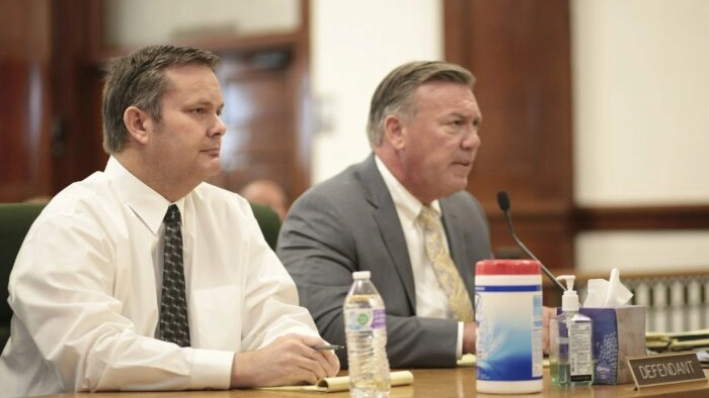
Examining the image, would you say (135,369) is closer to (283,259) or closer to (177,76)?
(177,76)

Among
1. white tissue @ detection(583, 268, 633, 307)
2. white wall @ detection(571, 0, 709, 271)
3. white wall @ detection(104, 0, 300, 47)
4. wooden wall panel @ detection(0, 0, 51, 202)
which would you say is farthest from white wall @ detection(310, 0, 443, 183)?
white tissue @ detection(583, 268, 633, 307)

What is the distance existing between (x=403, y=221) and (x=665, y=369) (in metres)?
1.13

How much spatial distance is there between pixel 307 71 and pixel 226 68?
2.76 feet

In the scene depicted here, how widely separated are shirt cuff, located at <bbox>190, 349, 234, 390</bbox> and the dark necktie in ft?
0.91

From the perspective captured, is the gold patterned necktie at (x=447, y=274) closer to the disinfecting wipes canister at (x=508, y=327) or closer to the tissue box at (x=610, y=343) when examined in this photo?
the tissue box at (x=610, y=343)

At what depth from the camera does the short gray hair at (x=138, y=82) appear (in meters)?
2.40

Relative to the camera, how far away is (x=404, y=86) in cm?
318

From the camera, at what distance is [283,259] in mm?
2928

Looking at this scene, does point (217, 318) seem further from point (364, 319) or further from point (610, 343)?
point (610, 343)

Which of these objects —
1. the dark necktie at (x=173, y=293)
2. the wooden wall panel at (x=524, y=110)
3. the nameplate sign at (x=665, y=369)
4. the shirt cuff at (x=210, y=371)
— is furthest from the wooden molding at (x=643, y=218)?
the shirt cuff at (x=210, y=371)

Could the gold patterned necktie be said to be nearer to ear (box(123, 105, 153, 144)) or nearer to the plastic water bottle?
ear (box(123, 105, 153, 144))

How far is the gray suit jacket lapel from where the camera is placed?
292 centimetres

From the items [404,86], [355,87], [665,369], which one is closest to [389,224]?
[404,86]

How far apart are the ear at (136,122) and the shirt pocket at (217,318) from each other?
0.34 m
